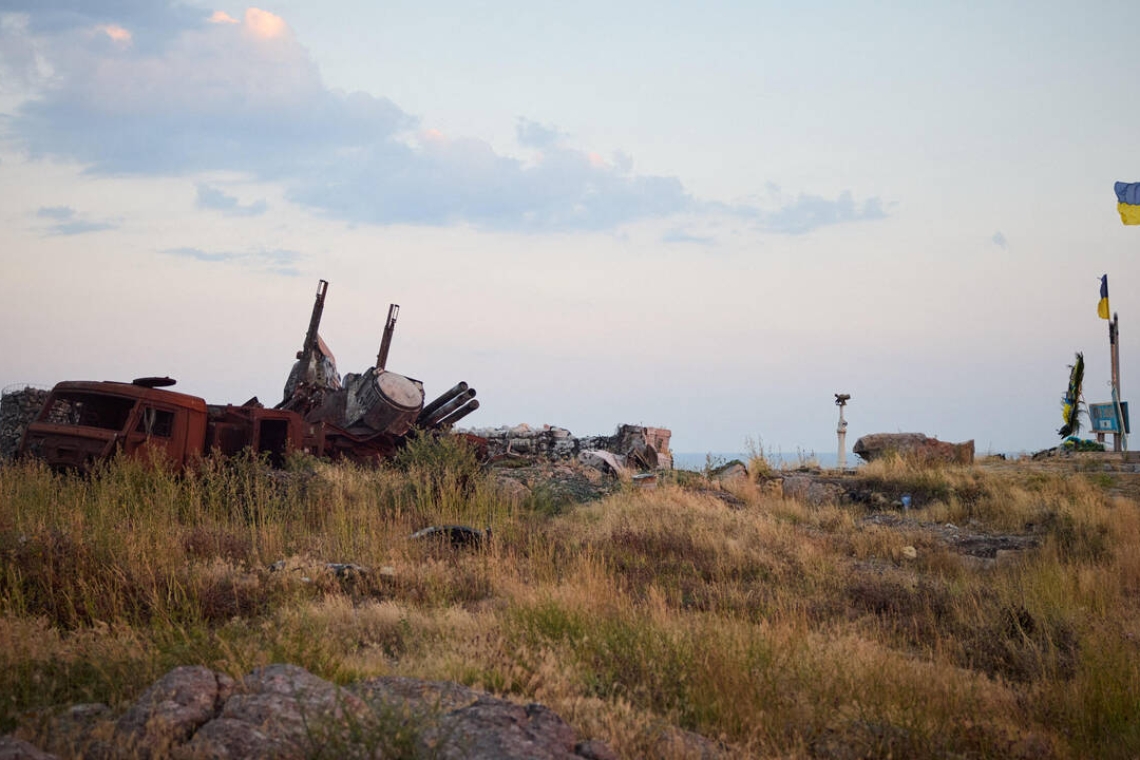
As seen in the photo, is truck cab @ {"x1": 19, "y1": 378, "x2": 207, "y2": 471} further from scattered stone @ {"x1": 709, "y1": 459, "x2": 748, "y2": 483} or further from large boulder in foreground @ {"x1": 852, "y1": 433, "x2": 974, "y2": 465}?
large boulder in foreground @ {"x1": 852, "y1": 433, "x2": 974, "y2": 465}

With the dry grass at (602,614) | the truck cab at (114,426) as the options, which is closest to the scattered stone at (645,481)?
the dry grass at (602,614)

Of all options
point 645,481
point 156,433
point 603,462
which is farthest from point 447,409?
point 156,433

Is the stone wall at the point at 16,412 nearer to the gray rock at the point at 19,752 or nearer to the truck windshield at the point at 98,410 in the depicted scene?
the truck windshield at the point at 98,410

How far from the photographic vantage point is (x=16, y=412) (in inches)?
600

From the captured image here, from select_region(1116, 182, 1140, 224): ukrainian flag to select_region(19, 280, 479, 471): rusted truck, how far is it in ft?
55.2

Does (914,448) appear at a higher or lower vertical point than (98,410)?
lower

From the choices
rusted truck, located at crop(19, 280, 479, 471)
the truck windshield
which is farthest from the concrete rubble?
the truck windshield

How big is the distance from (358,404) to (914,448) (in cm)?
1240

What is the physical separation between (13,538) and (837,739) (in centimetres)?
625

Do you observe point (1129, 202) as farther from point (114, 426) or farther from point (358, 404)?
point (114, 426)

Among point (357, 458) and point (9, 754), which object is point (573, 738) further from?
point (357, 458)

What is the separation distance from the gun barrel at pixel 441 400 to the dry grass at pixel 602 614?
5262 millimetres

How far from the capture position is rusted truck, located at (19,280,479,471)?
1091 cm

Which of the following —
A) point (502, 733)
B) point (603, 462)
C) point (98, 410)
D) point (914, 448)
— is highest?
point (98, 410)
